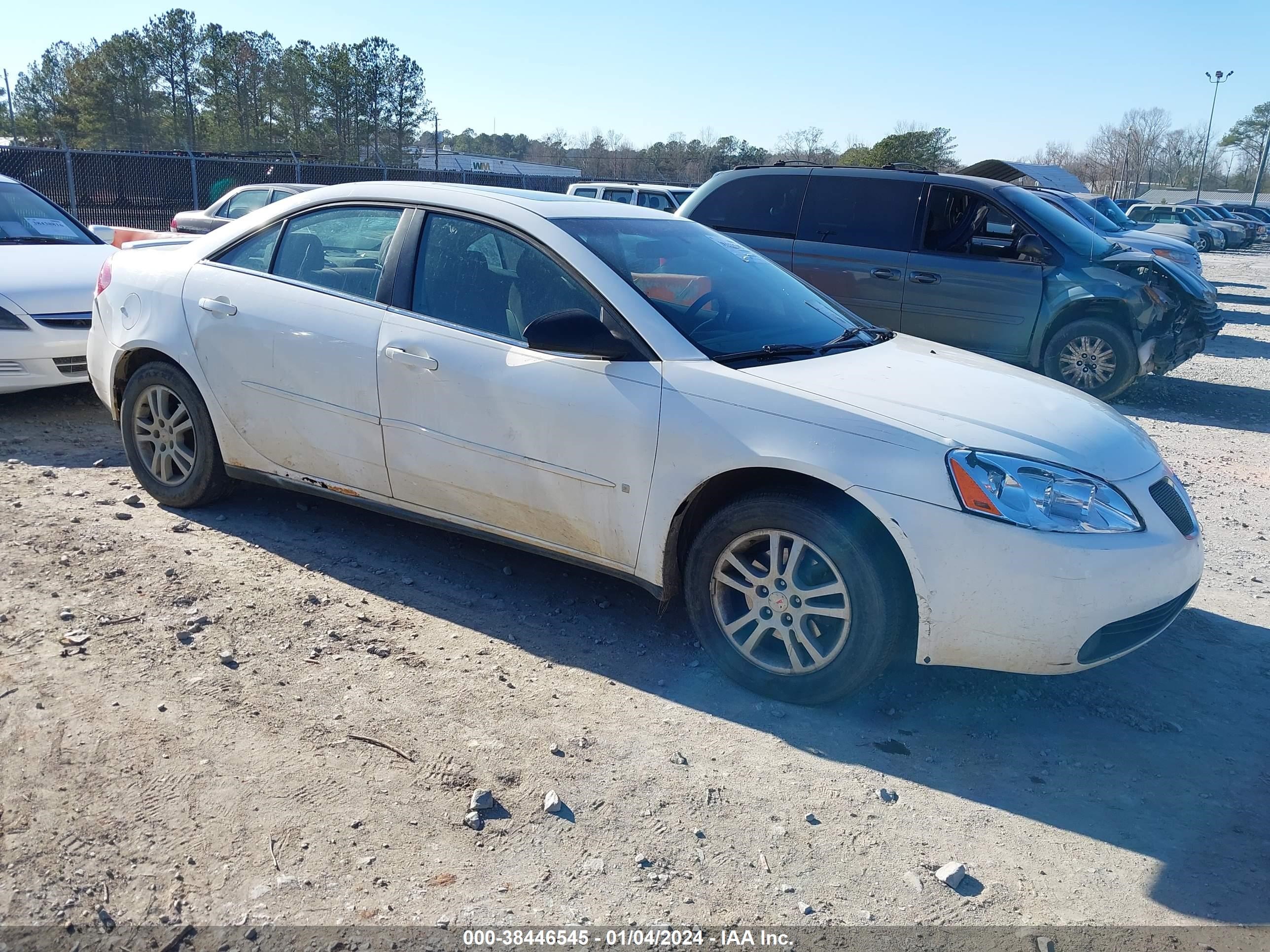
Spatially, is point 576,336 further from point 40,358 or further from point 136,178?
point 136,178

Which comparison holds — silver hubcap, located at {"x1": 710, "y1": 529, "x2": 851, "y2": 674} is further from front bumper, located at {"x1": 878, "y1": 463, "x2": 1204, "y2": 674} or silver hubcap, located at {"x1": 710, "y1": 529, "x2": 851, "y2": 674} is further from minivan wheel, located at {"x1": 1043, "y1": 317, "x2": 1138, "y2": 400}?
minivan wheel, located at {"x1": 1043, "y1": 317, "x2": 1138, "y2": 400}

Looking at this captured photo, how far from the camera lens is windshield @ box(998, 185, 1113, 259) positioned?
30.9 feet

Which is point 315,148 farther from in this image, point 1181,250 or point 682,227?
point 682,227

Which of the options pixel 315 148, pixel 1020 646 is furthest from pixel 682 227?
pixel 315 148

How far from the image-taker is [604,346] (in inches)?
147

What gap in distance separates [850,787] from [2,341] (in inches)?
241

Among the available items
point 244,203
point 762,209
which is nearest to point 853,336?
point 762,209

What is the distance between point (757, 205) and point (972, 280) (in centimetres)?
223

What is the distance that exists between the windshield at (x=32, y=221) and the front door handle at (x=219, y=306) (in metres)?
4.07

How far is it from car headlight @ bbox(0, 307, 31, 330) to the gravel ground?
2.32 meters

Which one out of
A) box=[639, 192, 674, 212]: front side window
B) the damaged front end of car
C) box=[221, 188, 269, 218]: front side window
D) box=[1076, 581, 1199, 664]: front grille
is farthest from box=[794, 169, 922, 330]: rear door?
box=[221, 188, 269, 218]: front side window

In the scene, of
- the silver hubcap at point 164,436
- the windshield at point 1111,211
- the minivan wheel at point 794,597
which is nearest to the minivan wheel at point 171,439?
the silver hubcap at point 164,436

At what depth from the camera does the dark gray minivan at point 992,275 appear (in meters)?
9.33

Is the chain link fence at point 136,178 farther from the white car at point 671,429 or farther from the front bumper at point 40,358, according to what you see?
the white car at point 671,429
